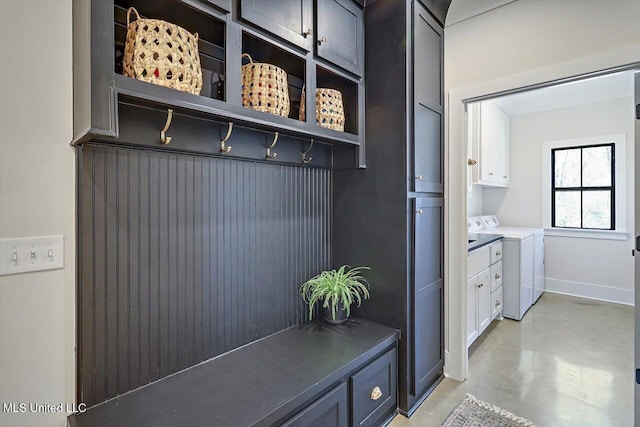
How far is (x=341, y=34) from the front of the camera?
1.83 m

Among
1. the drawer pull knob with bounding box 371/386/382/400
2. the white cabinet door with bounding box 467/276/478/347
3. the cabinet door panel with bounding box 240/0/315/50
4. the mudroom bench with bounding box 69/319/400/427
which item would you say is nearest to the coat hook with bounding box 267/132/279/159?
the cabinet door panel with bounding box 240/0/315/50

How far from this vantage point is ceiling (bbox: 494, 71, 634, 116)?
3.65 metres

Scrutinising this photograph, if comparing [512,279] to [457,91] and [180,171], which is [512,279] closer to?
[457,91]

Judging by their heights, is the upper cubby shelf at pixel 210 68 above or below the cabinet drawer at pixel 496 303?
above

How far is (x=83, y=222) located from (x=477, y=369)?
2698mm

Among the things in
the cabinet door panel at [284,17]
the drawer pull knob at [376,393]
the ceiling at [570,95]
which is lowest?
the drawer pull knob at [376,393]

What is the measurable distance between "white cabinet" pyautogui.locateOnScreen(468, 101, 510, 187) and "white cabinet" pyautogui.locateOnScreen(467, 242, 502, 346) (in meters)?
0.91

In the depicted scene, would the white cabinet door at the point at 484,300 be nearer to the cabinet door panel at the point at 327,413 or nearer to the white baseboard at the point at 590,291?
the cabinet door panel at the point at 327,413

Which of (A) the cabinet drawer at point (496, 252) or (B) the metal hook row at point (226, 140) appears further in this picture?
(A) the cabinet drawer at point (496, 252)

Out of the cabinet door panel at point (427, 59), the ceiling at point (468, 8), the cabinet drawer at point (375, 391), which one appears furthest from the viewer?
the ceiling at point (468, 8)

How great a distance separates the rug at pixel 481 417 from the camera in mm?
1854

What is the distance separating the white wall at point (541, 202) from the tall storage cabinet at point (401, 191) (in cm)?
333

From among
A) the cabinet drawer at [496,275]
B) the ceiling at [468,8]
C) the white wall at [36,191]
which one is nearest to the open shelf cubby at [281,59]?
the white wall at [36,191]

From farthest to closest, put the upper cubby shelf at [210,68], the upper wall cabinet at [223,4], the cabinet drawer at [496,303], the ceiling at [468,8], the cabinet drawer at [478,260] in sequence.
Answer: the cabinet drawer at [496,303]
the cabinet drawer at [478,260]
the ceiling at [468,8]
the upper wall cabinet at [223,4]
the upper cubby shelf at [210,68]
